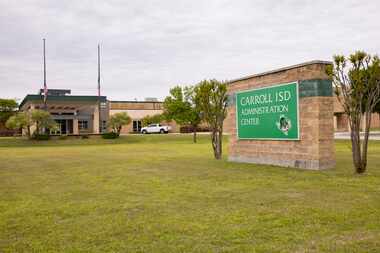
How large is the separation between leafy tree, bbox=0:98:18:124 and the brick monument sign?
55492mm

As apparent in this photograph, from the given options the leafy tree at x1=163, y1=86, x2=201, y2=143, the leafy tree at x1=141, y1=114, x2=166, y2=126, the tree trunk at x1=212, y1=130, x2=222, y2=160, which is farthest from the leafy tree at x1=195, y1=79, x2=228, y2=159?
the leafy tree at x1=141, y1=114, x2=166, y2=126

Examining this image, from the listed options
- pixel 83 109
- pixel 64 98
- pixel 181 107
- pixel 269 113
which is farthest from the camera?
pixel 83 109

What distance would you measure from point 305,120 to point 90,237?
873 centimetres

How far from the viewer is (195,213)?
6.58m

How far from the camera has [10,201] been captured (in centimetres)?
808

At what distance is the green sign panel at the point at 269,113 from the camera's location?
1291 cm

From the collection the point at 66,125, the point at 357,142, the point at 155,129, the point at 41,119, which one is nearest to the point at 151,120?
the point at 155,129

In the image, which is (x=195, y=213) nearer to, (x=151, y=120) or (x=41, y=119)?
(x=41, y=119)

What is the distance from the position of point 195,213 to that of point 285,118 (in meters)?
7.50

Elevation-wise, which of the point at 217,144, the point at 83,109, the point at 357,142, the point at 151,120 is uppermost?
the point at 83,109

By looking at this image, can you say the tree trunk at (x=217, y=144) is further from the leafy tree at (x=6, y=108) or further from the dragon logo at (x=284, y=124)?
the leafy tree at (x=6, y=108)

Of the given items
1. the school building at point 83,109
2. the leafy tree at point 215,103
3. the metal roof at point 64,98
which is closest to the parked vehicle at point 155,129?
the school building at point 83,109

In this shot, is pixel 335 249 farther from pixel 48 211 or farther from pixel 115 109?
pixel 115 109

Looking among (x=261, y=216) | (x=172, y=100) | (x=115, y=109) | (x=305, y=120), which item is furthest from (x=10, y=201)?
(x=115, y=109)
